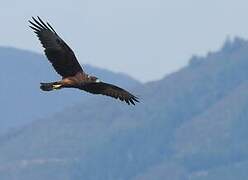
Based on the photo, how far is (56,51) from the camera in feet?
109

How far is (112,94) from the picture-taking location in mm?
33281

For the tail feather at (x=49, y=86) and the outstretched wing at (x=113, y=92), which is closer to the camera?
the tail feather at (x=49, y=86)

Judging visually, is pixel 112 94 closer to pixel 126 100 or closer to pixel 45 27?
pixel 126 100

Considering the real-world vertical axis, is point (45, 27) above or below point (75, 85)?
above

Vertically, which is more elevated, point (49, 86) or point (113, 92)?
point (113, 92)

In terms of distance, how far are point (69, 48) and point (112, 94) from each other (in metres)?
1.77

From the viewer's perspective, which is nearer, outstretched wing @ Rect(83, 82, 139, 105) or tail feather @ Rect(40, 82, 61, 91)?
tail feather @ Rect(40, 82, 61, 91)

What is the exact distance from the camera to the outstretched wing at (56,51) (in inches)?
1289

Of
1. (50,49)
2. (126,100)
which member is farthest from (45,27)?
(126,100)

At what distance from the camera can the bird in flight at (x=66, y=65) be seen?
32.5 metres

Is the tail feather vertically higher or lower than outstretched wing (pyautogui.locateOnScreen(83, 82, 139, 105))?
lower

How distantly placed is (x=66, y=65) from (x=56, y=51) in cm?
49

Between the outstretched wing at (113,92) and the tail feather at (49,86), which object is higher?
the outstretched wing at (113,92)

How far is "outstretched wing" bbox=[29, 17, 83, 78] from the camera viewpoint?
1289 inches
